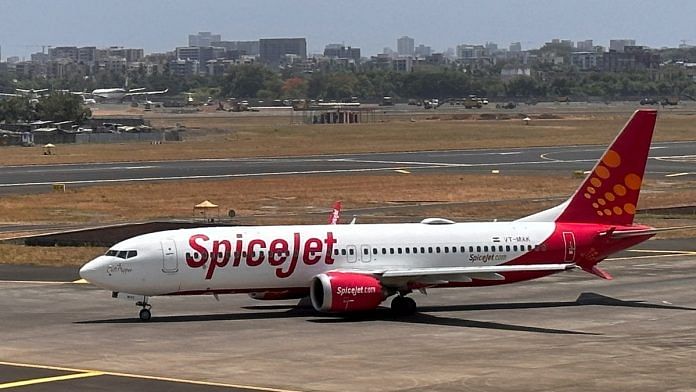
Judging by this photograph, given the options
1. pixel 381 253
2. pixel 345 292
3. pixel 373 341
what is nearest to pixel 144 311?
pixel 345 292

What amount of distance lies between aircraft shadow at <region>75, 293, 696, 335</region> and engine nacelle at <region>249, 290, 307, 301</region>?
61 centimetres

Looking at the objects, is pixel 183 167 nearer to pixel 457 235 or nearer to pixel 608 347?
pixel 457 235

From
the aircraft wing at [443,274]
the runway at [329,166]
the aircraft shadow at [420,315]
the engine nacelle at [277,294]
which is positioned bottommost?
the runway at [329,166]

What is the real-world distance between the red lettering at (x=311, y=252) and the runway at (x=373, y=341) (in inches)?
87.2

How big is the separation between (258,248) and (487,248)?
956 cm

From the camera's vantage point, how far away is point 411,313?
5347 cm

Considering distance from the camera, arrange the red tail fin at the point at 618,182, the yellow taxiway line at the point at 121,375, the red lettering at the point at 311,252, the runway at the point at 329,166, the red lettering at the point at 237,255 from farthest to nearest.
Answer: the runway at the point at 329,166
the red tail fin at the point at 618,182
the red lettering at the point at 311,252
the red lettering at the point at 237,255
the yellow taxiway line at the point at 121,375

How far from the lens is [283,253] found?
171 feet

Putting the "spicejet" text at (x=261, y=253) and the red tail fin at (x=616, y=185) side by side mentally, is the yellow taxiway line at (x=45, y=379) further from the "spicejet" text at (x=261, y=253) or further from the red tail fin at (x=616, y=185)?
the red tail fin at (x=616, y=185)

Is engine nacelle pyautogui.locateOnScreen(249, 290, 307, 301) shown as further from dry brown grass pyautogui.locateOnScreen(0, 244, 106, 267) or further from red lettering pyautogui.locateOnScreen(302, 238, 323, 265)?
dry brown grass pyautogui.locateOnScreen(0, 244, 106, 267)

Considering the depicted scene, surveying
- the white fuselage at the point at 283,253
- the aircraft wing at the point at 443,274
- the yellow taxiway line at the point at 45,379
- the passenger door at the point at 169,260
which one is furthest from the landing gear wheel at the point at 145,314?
the yellow taxiway line at the point at 45,379

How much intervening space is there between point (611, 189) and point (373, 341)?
15377 millimetres

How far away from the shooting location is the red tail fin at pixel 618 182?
56562 millimetres

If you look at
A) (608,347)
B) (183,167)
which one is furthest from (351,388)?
(183,167)
